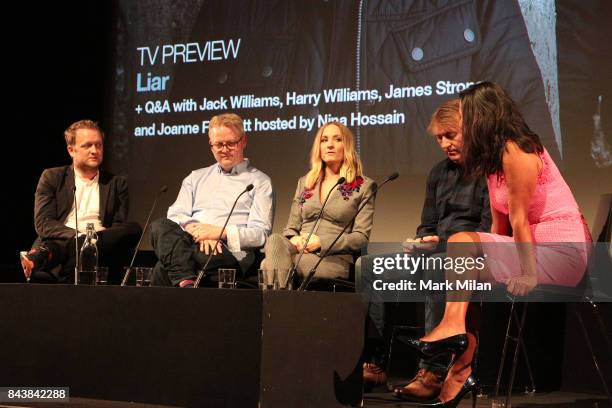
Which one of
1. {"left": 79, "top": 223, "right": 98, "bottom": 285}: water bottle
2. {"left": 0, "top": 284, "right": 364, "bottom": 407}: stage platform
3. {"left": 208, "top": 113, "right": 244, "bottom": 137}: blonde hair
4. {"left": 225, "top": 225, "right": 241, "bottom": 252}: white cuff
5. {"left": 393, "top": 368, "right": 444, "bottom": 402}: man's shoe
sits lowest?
{"left": 393, "top": 368, "right": 444, "bottom": 402}: man's shoe

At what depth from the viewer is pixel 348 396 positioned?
2336 millimetres

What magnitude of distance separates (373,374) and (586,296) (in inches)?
41.1

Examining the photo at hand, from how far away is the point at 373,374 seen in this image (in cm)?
330

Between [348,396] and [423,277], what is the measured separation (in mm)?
1356

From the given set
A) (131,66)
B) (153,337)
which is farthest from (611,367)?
(131,66)

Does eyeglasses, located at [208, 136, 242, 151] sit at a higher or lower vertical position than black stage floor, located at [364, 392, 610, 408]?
higher

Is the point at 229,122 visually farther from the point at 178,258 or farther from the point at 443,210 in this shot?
the point at 443,210

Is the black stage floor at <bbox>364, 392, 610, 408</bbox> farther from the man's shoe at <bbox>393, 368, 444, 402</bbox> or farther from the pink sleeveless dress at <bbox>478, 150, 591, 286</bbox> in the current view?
the pink sleeveless dress at <bbox>478, 150, 591, 286</bbox>

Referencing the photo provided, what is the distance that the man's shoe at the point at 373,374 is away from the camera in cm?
325

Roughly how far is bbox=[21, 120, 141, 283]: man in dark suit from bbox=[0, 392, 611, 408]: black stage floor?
4.76ft

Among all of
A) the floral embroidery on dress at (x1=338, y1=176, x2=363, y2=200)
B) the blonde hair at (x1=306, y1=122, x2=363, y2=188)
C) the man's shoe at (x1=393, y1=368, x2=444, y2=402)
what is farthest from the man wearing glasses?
the man's shoe at (x1=393, y1=368, x2=444, y2=402)

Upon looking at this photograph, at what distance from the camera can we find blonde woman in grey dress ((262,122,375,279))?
3.72 metres

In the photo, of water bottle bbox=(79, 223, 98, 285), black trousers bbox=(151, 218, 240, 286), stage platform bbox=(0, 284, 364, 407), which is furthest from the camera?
black trousers bbox=(151, 218, 240, 286)

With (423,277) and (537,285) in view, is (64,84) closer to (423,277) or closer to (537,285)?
(423,277)
